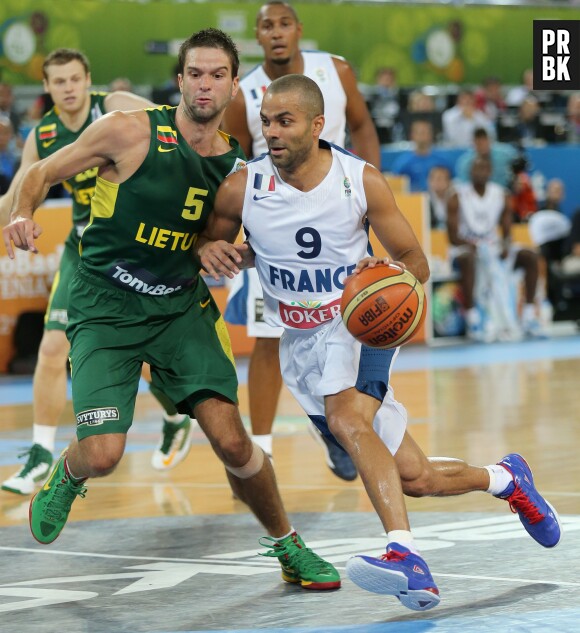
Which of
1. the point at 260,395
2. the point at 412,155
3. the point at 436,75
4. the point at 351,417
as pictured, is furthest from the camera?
the point at 436,75

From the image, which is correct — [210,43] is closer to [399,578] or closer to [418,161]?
[399,578]

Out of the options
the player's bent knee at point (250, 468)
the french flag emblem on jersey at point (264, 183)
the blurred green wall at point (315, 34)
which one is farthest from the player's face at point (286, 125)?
the blurred green wall at point (315, 34)

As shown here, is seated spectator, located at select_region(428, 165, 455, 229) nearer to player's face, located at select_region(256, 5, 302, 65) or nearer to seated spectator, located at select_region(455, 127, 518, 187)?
seated spectator, located at select_region(455, 127, 518, 187)

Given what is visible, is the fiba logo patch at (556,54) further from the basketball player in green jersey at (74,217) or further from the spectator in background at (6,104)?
the spectator in background at (6,104)

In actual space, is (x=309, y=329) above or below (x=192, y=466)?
above

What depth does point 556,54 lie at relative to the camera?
677 centimetres

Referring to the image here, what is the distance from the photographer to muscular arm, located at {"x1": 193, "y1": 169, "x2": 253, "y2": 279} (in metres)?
5.15

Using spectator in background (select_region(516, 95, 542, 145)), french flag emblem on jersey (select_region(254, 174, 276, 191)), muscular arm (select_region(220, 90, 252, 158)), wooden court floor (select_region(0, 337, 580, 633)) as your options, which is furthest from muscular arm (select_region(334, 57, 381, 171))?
spectator in background (select_region(516, 95, 542, 145))

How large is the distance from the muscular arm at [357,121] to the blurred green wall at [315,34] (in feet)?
42.6

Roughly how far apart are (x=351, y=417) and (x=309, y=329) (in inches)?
20.5

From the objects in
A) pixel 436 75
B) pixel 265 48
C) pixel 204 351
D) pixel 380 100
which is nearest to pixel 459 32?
pixel 436 75

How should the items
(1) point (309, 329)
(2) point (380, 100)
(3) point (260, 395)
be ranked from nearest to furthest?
1. (1) point (309, 329)
2. (3) point (260, 395)
3. (2) point (380, 100)

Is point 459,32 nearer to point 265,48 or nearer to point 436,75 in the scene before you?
point 436,75

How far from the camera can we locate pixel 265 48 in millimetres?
7578
